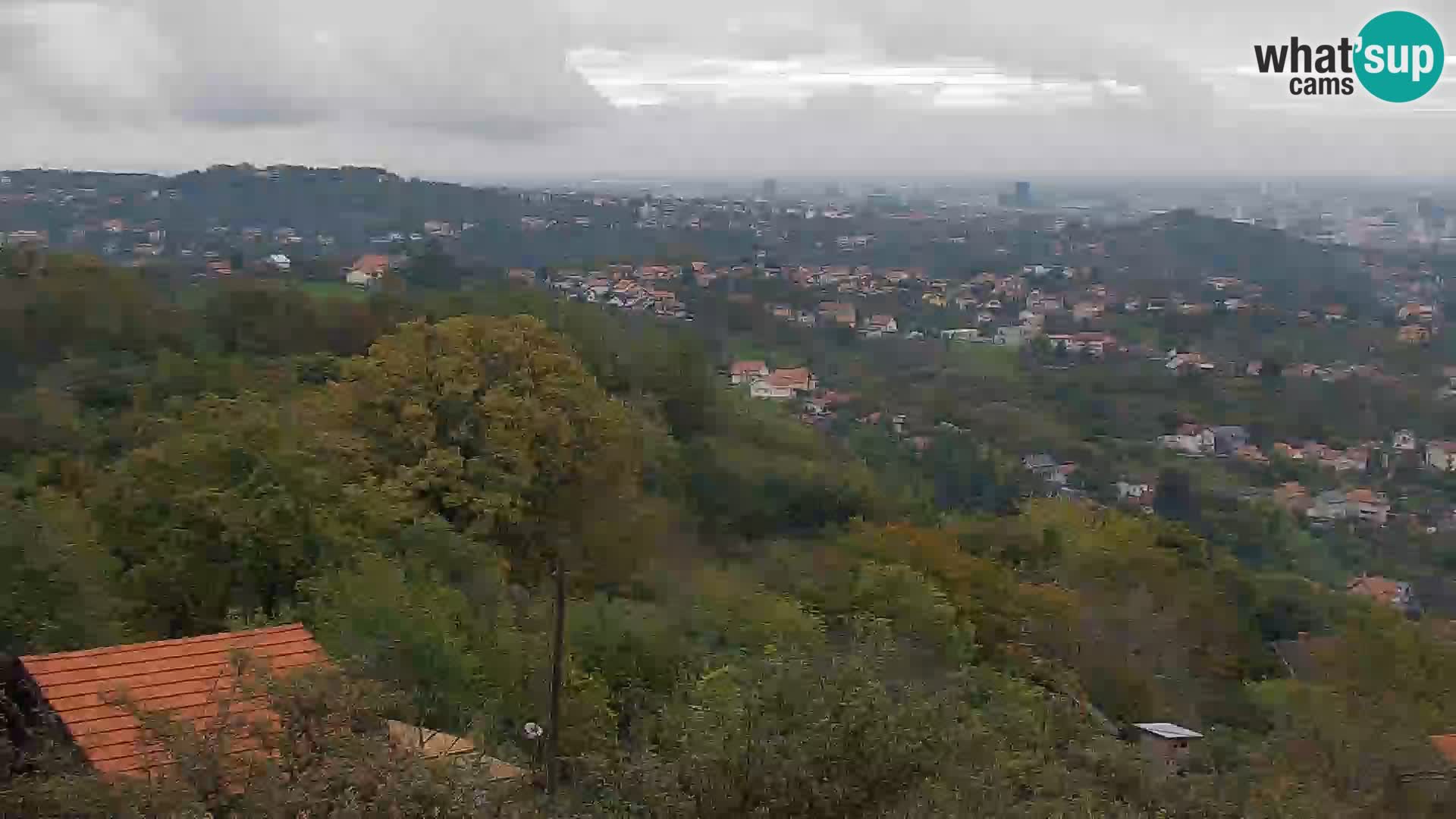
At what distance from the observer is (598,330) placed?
1143 inches

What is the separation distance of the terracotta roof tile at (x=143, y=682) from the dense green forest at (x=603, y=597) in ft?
1.17

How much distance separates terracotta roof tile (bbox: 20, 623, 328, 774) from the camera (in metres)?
6.18

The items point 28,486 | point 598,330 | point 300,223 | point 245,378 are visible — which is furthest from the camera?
point 300,223

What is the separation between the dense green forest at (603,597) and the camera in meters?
5.43

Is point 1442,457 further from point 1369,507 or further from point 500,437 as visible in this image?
point 500,437

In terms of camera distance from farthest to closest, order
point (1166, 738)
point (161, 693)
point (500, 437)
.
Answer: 1. point (500, 437)
2. point (1166, 738)
3. point (161, 693)

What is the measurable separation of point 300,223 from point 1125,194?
3381 inches

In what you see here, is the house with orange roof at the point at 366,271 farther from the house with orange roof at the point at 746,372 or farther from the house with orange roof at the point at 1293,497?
the house with orange roof at the point at 1293,497

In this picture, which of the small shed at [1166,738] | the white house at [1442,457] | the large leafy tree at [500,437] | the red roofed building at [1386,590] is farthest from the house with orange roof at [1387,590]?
the large leafy tree at [500,437]

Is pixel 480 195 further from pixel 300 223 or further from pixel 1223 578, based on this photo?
pixel 1223 578

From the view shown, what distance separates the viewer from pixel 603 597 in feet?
40.2

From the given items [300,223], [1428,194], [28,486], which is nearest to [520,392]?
[28,486]

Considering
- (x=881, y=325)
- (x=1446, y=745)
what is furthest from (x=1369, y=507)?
(x=1446, y=745)

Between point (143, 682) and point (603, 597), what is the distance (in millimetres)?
5661
